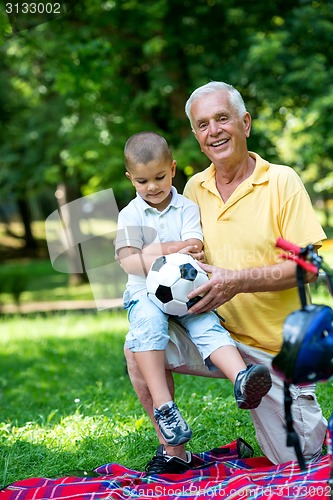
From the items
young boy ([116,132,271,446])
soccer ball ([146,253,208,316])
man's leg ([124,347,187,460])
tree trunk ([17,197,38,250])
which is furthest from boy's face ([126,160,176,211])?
tree trunk ([17,197,38,250])

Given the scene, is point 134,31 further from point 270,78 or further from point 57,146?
point 57,146

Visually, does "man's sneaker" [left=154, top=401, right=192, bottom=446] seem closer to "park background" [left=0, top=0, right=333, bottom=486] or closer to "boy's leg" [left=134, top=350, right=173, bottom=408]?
"boy's leg" [left=134, top=350, right=173, bottom=408]

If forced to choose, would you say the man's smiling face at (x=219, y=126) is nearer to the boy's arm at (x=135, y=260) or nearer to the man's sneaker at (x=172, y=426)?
the boy's arm at (x=135, y=260)

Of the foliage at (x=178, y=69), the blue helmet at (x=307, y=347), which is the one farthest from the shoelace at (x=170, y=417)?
the foliage at (x=178, y=69)

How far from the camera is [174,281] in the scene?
136 inches

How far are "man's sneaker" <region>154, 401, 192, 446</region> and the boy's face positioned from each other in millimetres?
1033

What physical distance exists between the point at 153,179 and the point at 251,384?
114 centimetres

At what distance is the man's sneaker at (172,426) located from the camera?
329cm

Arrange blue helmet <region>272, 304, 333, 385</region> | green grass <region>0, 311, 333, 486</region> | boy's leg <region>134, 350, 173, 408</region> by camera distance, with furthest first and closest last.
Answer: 1. green grass <region>0, 311, 333, 486</region>
2. boy's leg <region>134, 350, 173, 408</region>
3. blue helmet <region>272, 304, 333, 385</region>

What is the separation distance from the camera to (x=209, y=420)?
14.6 ft

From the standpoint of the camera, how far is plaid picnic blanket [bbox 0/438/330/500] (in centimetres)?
310

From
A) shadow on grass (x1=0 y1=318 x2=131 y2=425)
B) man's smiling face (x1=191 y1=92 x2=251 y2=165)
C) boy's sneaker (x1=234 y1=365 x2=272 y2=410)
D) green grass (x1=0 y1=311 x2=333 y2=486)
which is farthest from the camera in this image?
shadow on grass (x1=0 y1=318 x2=131 y2=425)

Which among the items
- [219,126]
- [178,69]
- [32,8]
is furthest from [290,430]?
[178,69]

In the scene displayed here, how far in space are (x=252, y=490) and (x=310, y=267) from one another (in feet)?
3.53
